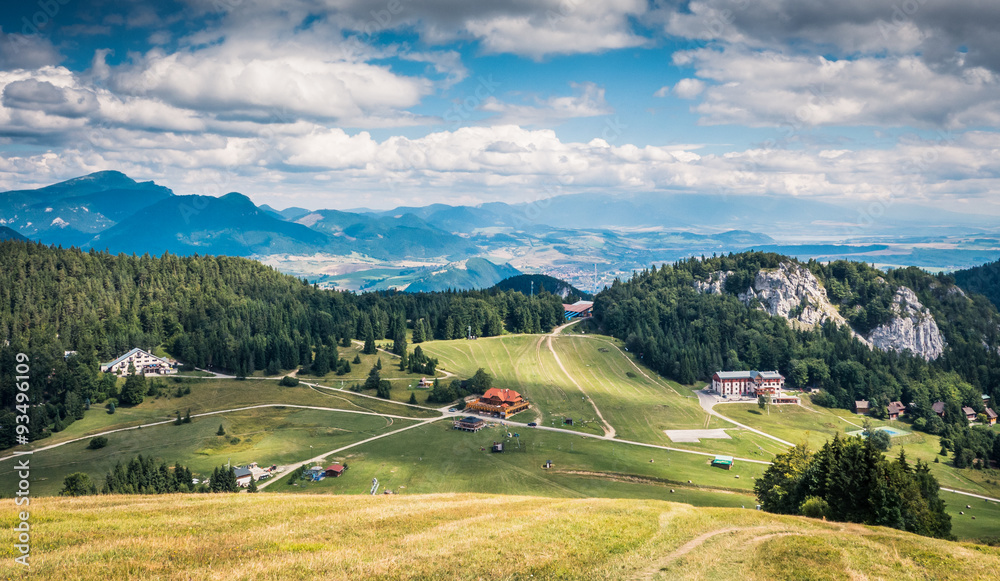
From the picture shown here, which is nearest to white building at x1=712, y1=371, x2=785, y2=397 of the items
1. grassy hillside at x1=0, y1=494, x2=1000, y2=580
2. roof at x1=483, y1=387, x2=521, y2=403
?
roof at x1=483, y1=387, x2=521, y2=403

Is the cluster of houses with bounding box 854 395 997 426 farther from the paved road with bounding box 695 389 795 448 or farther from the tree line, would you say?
the tree line

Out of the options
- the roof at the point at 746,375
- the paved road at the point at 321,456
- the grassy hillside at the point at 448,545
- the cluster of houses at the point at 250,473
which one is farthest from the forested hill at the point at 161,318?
the grassy hillside at the point at 448,545

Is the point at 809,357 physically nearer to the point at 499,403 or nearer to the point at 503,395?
the point at 503,395

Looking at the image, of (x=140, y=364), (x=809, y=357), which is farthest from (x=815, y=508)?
(x=140, y=364)

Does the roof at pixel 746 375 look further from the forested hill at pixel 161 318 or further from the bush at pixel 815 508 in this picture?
the bush at pixel 815 508

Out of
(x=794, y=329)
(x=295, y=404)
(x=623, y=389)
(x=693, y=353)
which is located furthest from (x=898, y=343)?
(x=295, y=404)

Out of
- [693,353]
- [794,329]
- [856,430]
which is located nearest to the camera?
[856,430]

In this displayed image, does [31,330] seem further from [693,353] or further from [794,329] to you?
[794,329]
